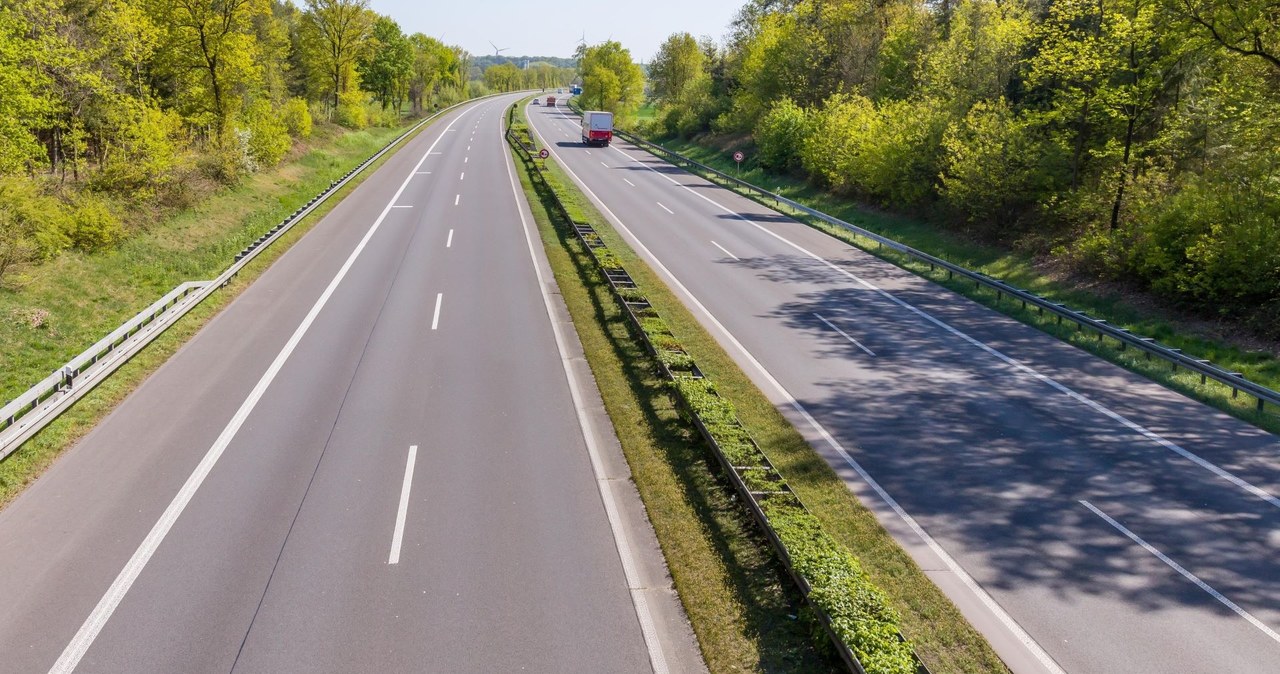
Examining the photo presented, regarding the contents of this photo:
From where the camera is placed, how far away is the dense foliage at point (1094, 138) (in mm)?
21016

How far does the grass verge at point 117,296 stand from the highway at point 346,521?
0.44 meters

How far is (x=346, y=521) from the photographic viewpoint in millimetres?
10781

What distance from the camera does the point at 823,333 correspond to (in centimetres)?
2055

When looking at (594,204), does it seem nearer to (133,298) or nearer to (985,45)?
(985,45)

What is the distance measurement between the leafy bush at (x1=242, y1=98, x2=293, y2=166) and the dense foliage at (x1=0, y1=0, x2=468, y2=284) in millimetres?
69

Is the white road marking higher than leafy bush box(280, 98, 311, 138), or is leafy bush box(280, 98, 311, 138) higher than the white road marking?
leafy bush box(280, 98, 311, 138)

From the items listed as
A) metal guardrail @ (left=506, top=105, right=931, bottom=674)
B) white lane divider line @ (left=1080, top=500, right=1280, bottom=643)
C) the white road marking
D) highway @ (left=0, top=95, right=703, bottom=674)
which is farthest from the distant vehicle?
white lane divider line @ (left=1080, top=500, right=1280, bottom=643)

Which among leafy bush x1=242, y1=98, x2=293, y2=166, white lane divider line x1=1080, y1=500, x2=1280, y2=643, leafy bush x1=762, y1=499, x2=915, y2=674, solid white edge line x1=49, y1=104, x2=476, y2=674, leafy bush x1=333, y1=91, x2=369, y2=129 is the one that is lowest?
solid white edge line x1=49, y1=104, x2=476, y2=674

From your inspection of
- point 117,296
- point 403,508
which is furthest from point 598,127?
point 403,508

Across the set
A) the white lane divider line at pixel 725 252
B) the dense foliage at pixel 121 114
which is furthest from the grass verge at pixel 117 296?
the white lane divider line at pixel 725 252

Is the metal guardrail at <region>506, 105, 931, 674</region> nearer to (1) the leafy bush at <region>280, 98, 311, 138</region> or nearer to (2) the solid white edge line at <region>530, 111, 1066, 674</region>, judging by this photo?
(2) the solid white edge line at <region>530, 111, 1066, 674</region>

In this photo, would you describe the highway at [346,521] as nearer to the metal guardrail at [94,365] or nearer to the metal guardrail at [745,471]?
the metal guardrail at [94,365]

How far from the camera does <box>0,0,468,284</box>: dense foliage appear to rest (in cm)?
2150

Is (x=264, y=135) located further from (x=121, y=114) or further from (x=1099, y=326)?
(x=1099, y=326)
